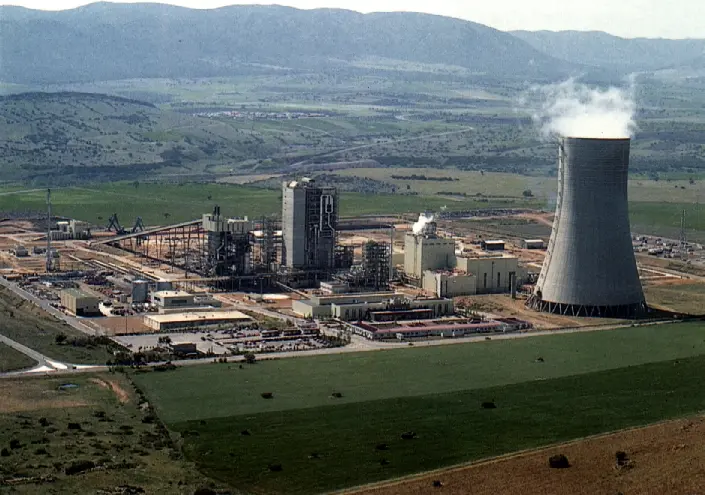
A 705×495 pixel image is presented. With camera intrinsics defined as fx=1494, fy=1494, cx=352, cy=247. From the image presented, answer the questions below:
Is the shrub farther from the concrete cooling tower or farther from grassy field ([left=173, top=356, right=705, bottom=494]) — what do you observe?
the concrete cooling tower

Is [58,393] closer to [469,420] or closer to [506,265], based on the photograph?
[469,420]

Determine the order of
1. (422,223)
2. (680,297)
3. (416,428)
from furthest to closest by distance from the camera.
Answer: (422,223) → (680,297) → (416,428)

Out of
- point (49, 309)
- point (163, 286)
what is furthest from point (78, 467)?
point (163, 286)

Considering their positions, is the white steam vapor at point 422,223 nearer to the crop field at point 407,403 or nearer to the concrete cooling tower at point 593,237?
the concrete cooling tower at point 593,237

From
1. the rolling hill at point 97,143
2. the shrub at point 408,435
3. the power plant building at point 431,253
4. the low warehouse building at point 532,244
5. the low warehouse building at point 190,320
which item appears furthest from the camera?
the rolling hill at point 97,143

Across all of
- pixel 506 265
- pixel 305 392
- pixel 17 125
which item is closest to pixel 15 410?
pixel 305 392

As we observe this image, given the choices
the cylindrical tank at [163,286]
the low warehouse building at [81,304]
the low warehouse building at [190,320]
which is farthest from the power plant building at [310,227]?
the low warehouse building at [81,304]

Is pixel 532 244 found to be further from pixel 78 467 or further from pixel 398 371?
pixel 78 467
